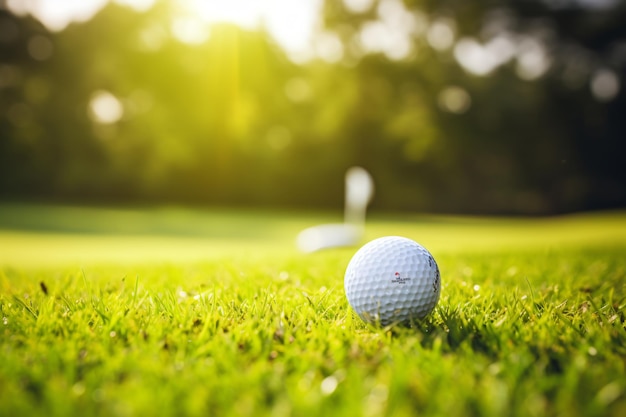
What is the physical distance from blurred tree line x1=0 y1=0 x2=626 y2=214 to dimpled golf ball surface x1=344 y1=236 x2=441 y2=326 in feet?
76.0

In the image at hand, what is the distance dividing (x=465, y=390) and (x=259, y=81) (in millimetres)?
26643

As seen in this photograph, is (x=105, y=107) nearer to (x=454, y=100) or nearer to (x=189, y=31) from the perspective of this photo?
(x=189, y=31)

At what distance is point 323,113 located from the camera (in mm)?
26266

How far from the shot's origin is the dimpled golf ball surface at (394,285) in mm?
2104

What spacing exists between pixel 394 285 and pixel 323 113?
2467cm

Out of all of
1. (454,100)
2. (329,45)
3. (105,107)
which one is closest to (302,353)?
(454,100)

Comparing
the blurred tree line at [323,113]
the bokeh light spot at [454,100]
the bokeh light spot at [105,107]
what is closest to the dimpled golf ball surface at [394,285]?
the blurred tree line at [323,113]

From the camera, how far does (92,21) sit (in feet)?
86.4

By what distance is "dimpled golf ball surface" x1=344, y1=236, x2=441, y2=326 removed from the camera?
6.90 feet

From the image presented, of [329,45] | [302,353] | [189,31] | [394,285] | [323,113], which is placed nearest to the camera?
[302,353]

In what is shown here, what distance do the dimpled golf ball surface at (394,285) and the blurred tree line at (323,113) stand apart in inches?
912

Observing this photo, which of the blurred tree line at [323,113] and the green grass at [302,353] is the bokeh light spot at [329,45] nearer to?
the blurred tree line at [323,113]

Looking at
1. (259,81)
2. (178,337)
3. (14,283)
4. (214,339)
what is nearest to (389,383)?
(214,339)

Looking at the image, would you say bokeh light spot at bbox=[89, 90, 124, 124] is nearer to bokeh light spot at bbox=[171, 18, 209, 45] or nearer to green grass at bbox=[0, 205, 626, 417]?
bokeh light spot at bbox=[171, 18, 209, 45]
